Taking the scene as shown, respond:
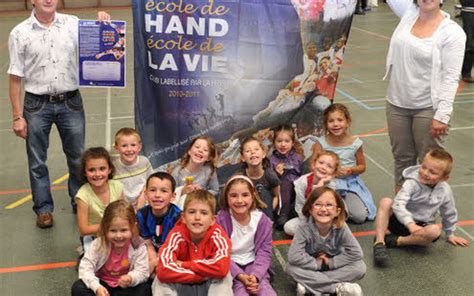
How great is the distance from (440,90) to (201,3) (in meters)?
2.04

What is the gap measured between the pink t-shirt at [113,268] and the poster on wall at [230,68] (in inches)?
62.6

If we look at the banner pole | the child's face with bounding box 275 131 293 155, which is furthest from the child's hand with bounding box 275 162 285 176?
the banner pole

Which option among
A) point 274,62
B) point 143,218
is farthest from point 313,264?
point 274,62

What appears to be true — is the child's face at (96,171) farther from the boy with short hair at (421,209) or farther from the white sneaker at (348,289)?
the boy with short hair at (421,209)

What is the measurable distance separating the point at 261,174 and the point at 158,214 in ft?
3.53

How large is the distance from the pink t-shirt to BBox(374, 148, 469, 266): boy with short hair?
6.16ft

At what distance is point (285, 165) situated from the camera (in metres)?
4.91

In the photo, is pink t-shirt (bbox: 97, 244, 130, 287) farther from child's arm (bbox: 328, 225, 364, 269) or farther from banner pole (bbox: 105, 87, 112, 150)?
banner pole (bbox: 105, 87, 112, 150)

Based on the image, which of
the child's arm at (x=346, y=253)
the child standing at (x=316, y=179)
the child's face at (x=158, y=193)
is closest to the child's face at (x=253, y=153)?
the child standing at (x=316, y=179)

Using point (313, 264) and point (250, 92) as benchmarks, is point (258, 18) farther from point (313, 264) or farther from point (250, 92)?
point (313, 264)

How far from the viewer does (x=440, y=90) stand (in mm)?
4273

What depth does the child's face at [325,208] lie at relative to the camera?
366cm

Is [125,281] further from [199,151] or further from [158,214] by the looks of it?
[199,151]

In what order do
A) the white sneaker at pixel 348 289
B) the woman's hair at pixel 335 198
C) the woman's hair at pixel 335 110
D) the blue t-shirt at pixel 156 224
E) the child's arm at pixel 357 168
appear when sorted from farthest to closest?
the child's arm at pixel 357 168, the woman's hair at pixel 335 110, the blue t-shirt at pixel 156 224, the woman's hair at pixel 335 198, the white sneaker at pixel 348 289
